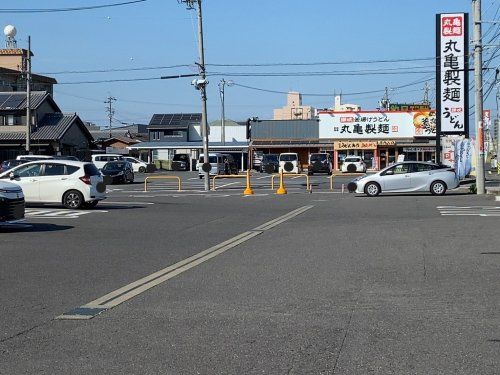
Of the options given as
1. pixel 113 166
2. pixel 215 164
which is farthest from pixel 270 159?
pixel 113 166

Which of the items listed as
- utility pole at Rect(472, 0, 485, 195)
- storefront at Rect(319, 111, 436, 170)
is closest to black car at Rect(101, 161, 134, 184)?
utility pole at Rect(472, 0, 485, 195)

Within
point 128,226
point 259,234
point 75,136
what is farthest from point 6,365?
point 75,136

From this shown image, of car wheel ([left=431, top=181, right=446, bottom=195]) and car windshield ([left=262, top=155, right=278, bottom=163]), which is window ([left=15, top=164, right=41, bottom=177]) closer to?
car wheel ([left=431, top=181, right=446, bottom=195])

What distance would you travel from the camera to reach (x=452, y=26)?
37.7 meters

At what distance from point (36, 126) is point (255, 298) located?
5943 centimetres

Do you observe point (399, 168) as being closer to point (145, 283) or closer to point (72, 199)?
point (72, 199)

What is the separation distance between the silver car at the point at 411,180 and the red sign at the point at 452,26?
11.7 metres

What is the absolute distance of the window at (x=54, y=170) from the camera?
22297 mm

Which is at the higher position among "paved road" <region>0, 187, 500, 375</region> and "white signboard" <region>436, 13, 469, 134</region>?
"white signboard" <region>436, 13, 469, 134</region>

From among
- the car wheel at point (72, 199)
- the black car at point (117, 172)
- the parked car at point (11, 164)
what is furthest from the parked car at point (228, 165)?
the car wheel at point (72, 199)

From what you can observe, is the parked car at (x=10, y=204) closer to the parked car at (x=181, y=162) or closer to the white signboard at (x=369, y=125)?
the white signboard at (x=369, y=125)

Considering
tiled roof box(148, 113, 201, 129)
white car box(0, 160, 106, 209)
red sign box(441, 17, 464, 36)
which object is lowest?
white car box(0, 160, 106, 209)

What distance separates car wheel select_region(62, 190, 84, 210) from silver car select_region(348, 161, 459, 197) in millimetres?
12357

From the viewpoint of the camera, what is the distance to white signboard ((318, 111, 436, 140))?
67.4m
